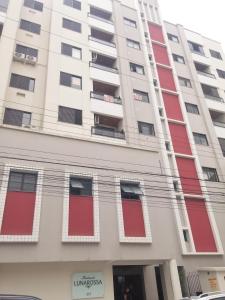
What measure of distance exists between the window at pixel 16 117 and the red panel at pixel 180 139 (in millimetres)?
10133

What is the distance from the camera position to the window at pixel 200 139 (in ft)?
68.3

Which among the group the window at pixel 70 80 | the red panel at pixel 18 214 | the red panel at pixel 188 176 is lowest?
the red panel at pixel 18 214

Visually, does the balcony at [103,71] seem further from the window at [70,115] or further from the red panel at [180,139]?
the red panel at [180,139]

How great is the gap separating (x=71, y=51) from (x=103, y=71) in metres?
2.81

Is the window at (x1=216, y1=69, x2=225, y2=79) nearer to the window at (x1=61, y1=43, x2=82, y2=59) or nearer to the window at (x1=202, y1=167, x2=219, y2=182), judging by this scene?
the window at (x1=202, y1=167, x2=219, y2=182)

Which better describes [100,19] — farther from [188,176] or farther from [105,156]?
[188,176]

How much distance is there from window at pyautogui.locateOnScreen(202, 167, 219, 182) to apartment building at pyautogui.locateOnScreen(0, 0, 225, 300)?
92 millimetres

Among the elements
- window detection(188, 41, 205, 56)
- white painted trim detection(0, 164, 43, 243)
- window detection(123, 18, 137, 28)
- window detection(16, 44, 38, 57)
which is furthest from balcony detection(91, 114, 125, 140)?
window detection(188, 41, 205, 56)

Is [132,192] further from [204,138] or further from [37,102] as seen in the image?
[204,138]

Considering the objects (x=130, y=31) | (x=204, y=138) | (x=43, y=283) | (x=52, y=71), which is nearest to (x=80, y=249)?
(x=43, y=283)

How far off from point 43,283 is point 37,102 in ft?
35.1

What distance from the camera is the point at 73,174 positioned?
1339 centimetres

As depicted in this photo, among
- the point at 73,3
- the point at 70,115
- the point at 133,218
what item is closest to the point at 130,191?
the point at 133,218

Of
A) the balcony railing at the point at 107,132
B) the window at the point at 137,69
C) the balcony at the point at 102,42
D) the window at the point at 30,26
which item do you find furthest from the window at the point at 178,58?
the window at the point at 30,26
